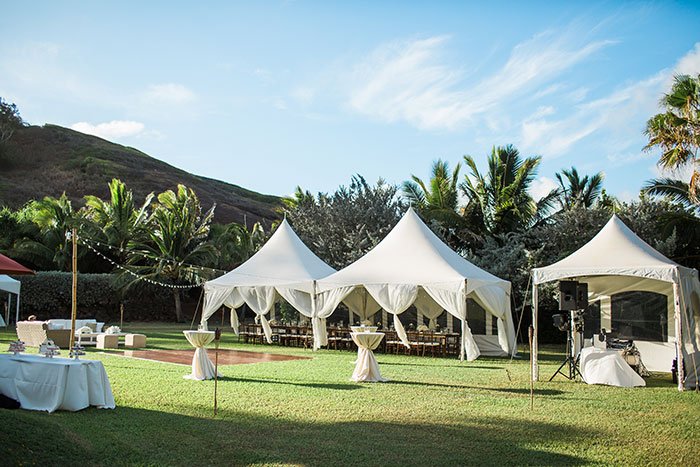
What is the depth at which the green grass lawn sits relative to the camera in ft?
18.4

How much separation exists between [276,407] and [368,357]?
9.82 feet

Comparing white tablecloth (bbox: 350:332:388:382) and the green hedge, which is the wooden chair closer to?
white tablecloth (bbox: 350:332:388:382)

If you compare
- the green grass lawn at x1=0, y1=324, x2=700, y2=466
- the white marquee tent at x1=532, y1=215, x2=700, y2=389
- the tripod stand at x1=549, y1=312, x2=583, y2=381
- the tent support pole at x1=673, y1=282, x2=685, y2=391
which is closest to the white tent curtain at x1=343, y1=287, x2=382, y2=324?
the white marquee tent at x1=532, y1=215, x2=700, y2=389

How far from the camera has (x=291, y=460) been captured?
5.49 m

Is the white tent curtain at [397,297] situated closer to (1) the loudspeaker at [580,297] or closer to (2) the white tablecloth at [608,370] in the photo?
(1) the loudspeaker at [580,297]

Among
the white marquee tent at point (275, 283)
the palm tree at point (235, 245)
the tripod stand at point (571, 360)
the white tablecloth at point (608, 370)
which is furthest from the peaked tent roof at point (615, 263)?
the palm tree at point (235, 245)

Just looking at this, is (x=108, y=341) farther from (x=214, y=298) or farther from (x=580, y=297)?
(x=580, y=297)

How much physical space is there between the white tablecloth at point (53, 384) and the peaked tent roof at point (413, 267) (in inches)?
360

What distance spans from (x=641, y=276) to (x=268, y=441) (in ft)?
24.8

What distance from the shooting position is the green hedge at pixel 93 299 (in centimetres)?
2677

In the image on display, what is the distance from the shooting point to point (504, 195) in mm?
25109

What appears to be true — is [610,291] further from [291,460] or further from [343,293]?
[291,460]

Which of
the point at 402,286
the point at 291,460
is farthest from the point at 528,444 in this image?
the point at 402,286

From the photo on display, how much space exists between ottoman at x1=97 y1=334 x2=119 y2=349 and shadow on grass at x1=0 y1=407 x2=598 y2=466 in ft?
30.3
